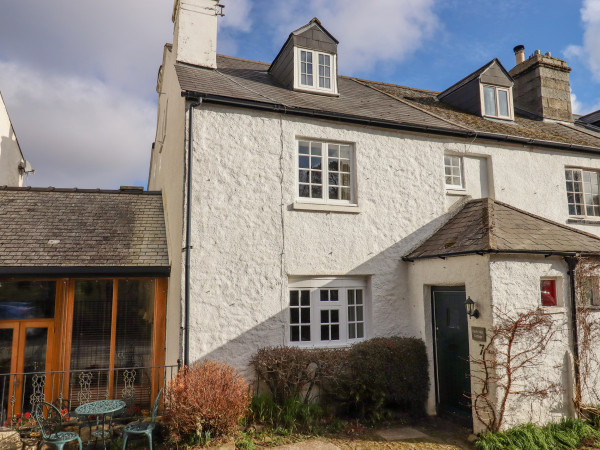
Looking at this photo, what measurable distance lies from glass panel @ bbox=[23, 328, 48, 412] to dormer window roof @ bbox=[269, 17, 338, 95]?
318 inches

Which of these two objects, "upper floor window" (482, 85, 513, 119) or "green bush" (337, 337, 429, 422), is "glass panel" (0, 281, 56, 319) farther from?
"upper floor window" (482, 85, 513, 119)

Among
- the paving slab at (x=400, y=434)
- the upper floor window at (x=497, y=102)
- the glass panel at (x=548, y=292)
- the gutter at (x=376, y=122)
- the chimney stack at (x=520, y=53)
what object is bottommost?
the paving slab at (x=400, y=434)

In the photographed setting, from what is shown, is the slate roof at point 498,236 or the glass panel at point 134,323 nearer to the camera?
the slate roof at point 498,236

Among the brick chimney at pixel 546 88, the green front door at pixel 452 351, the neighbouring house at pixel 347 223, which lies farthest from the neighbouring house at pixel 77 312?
the brick chimney at pixel 546 88

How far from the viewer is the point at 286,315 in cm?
861

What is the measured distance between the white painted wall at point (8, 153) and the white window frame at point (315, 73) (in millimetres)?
9714

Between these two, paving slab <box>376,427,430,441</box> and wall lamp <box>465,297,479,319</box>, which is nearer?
paving slab <box>376,427,430,441</box>

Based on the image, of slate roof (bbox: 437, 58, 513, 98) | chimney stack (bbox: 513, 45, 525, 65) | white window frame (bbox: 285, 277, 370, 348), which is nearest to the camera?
white window frame (bbox: 285, 277, 370, 348)

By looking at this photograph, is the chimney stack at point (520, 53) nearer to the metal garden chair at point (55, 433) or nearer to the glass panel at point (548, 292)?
the glass panel at point (548, 292)

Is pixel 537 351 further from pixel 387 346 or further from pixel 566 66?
pixel 566 66

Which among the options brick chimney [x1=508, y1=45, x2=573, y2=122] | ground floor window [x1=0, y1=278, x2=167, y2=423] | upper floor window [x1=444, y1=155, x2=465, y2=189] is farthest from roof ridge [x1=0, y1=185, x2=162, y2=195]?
brick chimney [x1=508, y1=45, x2=573, y2=122]

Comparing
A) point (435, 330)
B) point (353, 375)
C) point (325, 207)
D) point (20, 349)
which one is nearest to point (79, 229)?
point (20, 349)

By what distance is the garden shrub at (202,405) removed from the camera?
6727mm

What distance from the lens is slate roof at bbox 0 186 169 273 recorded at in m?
8.63
